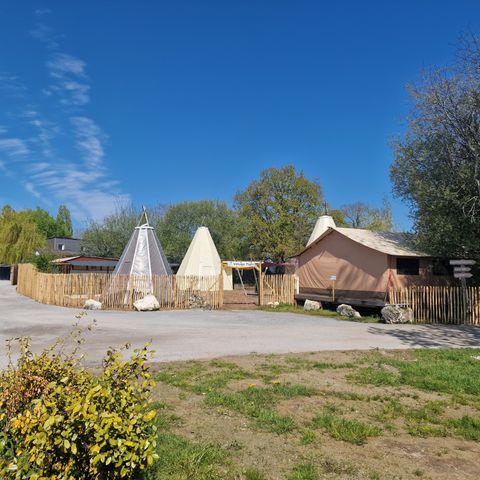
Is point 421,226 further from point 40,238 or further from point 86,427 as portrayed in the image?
point 40,238

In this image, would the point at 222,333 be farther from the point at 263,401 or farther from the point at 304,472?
the point at 304,472

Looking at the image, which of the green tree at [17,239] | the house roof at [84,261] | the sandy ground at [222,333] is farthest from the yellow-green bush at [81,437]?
the green tree at [17,239]

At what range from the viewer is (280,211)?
127ft

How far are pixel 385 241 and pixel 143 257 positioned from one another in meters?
12.9

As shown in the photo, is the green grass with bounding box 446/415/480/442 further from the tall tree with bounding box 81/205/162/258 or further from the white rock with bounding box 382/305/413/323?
the tall tree with bounding box 81/205/162/258

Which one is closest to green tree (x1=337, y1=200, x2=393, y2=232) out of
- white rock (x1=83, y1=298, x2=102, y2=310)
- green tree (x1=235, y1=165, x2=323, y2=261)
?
green tree (x1=235, y1=165, x2=323, y2=261)

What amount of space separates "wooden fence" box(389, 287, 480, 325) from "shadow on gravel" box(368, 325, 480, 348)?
79 cm

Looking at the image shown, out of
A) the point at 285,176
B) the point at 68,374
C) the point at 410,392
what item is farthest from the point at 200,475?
the point at 285,176

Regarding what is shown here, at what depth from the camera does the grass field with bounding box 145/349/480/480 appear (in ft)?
13.1

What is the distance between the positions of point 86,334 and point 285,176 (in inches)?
1166

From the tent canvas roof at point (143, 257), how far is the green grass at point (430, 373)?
16614 millimetres

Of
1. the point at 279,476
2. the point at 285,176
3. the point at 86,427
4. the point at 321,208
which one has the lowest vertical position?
the point at 279,476

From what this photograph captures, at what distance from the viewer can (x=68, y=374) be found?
3596 millimetres

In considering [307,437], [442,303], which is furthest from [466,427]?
[442,303]
